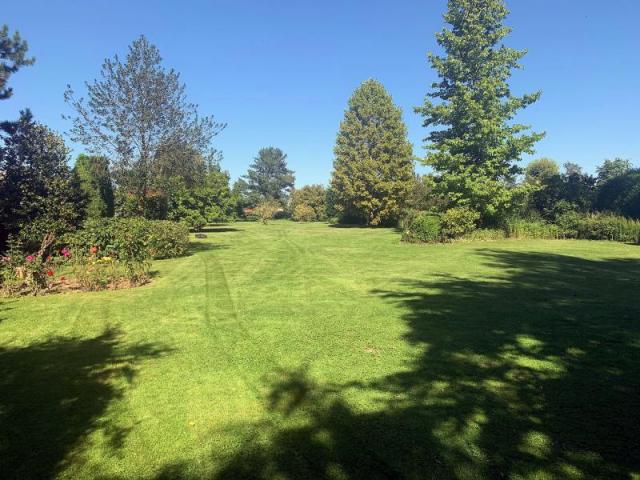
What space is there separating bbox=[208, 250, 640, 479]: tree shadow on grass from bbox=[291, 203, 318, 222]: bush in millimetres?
53006

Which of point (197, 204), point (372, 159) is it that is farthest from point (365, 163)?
point (197, 204)

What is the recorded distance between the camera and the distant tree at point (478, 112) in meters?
22.0

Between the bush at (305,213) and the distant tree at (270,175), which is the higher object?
the distant tree at (270,175)

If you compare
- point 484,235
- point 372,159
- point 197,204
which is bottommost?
point 484,235

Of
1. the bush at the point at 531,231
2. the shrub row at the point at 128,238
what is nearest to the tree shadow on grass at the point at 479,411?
the shrub row at the point at 128,238

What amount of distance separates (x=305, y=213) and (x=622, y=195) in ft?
133

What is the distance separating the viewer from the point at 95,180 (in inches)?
860

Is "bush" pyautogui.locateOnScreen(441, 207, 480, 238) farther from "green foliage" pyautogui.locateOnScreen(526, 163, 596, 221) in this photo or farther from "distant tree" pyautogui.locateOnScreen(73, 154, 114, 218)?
"distant tree" pyautogui.locateOnScreen(73, 154, 114, 218)

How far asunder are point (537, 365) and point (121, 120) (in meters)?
16.5

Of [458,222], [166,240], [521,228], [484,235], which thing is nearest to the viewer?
[166,240]

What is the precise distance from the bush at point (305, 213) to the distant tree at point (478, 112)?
3683cm

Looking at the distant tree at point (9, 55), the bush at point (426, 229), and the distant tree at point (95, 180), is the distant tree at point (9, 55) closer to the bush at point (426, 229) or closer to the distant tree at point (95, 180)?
the distant tree at point (95, 180)

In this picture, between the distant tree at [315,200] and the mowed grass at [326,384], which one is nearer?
the mowed grass at [326,384]

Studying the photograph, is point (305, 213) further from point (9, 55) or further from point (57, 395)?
point (57, 395)
